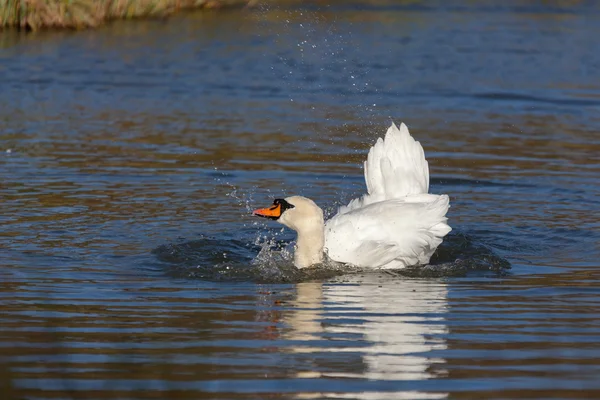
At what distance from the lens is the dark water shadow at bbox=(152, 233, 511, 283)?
369 inches

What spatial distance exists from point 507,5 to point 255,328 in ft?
74.3

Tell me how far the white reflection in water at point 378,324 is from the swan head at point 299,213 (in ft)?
2.06

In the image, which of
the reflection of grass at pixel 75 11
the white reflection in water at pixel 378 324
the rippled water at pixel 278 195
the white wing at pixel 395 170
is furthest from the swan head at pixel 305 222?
the reflection of grass at pixel 75 11

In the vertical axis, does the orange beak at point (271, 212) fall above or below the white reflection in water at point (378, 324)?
above

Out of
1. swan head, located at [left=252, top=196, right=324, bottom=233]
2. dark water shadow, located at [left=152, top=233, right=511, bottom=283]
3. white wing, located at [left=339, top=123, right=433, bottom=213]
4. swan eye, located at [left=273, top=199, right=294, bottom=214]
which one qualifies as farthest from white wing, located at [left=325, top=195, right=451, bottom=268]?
white wing, located at [left=339, top=123, right=433, bottom=213]

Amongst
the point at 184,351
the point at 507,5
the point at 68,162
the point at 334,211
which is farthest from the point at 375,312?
the point at 507,5

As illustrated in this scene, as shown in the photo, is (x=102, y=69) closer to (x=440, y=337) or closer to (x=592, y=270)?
(x=592, y=270)

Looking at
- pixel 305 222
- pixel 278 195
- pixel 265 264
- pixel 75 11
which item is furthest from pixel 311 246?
pixel 75 11

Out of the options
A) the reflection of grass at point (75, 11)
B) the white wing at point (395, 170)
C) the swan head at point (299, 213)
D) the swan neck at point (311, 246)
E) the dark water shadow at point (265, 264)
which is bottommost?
the dark water shadow at point (265, 264)

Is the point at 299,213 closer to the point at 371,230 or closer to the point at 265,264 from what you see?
the point at 265,264

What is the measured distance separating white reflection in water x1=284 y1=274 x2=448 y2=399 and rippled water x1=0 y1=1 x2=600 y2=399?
27mm

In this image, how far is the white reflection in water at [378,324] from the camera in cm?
639

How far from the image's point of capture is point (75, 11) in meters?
23.7

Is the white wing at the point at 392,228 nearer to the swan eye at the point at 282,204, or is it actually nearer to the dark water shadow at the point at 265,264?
the dark water shadow at the point at 265,264
